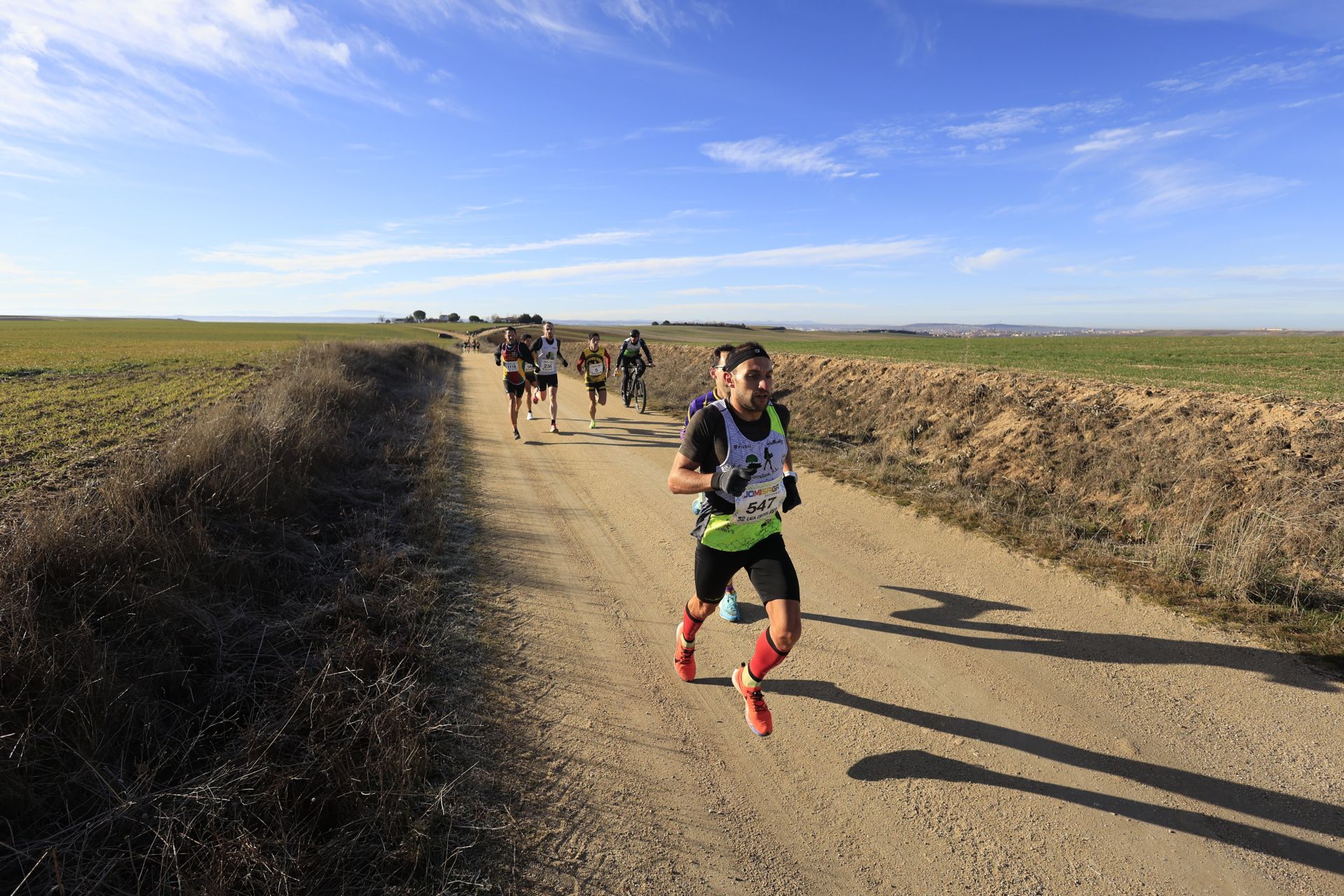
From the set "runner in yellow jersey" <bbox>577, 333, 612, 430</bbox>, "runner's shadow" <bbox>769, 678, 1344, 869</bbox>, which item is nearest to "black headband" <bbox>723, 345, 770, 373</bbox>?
"runner's shadow" <bbox>769, 678, 1344, 869</bbox>

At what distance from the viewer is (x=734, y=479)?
3.29m

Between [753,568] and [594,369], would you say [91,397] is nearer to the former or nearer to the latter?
[594,369]

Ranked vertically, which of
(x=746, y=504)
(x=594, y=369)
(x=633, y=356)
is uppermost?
(x=633, y=356)

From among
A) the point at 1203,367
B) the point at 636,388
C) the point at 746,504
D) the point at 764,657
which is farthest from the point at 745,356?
the point at 1203,367

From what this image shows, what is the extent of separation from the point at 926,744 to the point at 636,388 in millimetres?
14216

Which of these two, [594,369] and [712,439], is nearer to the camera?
[712,439]

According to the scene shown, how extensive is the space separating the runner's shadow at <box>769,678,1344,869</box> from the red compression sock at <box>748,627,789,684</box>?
654 millimetres

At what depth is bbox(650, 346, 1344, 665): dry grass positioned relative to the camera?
501 centimetres

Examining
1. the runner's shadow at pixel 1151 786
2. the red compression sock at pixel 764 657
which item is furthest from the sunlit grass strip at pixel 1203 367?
the red compression sock at pixel 764 657

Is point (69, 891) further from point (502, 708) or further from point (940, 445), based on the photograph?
point (940, 445)

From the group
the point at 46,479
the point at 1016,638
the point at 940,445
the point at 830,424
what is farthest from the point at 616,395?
the point at 1016,638

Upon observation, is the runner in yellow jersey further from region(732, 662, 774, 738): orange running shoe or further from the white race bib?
region(732, 662, 774, 738): orange running shoe

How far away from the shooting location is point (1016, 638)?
4.52 meters

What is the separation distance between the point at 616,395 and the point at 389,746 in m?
17.5
